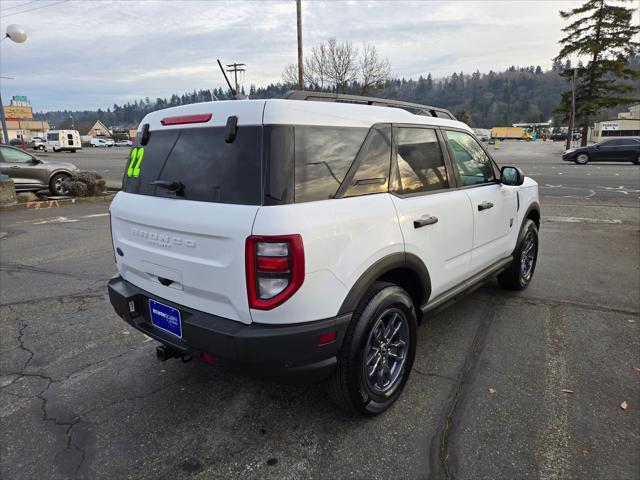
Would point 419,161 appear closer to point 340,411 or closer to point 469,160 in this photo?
point 469,160

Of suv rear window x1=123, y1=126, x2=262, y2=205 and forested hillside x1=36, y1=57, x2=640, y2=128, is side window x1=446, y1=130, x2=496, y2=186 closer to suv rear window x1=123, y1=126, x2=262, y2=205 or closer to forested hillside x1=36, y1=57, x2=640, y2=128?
suv rear window x1=123, y1=126, x2=262, y2=205

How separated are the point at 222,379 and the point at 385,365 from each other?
1204 millimetres

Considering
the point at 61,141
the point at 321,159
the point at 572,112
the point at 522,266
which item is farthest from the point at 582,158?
the point at 61,141

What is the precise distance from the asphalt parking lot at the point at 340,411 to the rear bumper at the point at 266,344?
1.77 ft

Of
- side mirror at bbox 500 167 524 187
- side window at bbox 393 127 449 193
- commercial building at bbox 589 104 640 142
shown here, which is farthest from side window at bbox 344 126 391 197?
commercial building at bbox 589 104 640 142

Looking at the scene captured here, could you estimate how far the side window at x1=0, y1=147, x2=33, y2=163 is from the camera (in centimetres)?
1231

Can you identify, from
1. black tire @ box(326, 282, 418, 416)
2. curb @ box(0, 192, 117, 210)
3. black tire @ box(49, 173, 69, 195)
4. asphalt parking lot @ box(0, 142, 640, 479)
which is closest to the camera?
asphalt parking lot @ box(0, 142, 640, 479)

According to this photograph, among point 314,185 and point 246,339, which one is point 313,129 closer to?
point 314,185

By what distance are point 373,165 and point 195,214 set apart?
3.57ft

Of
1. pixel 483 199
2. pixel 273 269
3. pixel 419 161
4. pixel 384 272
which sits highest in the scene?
pixel 419 161

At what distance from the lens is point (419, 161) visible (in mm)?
3045

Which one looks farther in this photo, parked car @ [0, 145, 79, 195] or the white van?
the white van

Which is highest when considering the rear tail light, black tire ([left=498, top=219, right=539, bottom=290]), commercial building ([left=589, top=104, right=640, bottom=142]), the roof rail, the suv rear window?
commercial building ([left=589, top=104, right=640, bottom=142])

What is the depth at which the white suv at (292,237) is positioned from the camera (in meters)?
2.10
